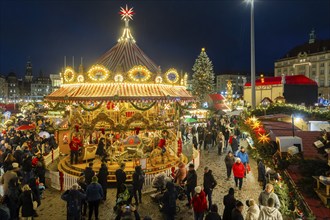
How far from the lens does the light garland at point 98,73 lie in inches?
473

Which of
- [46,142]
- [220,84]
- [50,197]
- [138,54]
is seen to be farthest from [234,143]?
[220,84]

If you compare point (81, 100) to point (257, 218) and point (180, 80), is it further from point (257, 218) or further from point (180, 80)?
point (257, 218)

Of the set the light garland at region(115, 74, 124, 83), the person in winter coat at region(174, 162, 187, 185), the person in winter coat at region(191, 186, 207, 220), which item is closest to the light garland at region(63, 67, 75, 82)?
the light garland at region(115, 74, 124, 83)

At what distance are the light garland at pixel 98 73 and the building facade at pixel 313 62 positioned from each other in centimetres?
5998

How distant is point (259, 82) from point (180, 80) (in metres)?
27.6

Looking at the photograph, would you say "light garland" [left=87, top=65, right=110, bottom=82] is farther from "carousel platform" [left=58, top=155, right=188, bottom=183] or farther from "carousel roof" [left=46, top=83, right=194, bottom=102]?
"carousel platform" [left=58, top=155, right=188, bottom=183]

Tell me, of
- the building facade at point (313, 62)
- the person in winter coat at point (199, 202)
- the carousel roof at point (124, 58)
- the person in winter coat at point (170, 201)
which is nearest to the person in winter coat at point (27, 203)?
the person in winter coat at point (170, 201)

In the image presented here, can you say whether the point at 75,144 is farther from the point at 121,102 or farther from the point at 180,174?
the point at 180,174

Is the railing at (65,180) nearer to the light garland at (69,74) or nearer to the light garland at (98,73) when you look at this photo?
the light garland at (98,73)

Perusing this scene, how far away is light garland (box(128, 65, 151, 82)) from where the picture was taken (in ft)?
39.8

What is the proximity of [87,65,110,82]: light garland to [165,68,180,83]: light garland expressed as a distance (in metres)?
3.06

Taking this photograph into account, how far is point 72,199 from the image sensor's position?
689 cm

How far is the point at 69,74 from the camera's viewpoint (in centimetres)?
1332

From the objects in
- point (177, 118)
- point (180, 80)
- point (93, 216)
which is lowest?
point (93, 216)
